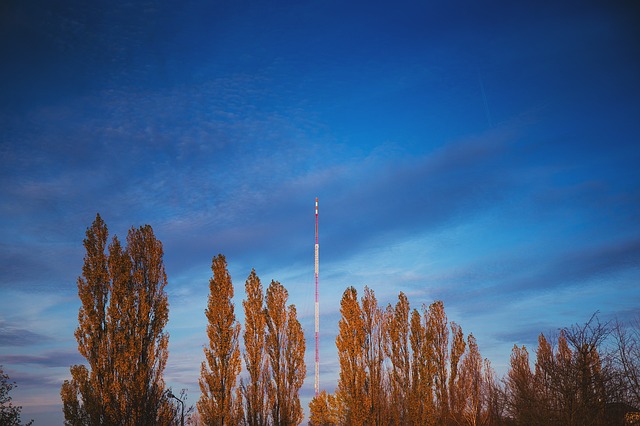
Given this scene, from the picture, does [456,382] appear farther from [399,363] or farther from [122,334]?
[122,334]

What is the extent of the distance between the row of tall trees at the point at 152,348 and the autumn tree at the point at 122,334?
0.05 metres

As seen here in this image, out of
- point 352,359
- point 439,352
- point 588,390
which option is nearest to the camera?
point 588,390

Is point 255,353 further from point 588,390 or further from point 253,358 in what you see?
point 588,390

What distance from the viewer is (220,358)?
30453 mm

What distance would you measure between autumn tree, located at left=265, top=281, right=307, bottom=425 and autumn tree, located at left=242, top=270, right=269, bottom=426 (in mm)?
553

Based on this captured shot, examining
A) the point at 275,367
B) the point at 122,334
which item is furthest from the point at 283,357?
the point at 122,334

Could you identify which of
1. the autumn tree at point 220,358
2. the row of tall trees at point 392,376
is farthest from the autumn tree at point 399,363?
the autumn tree at point 220,358

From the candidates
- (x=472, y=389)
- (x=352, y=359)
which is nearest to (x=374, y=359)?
(x=352, y=359)

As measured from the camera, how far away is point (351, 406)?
3550cm

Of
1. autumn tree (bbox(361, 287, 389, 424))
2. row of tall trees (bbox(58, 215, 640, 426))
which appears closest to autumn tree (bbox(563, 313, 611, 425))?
row of tall trees (bbox(58, 215, 640, 426))

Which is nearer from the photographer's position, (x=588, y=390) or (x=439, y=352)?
(x=588, y=390)

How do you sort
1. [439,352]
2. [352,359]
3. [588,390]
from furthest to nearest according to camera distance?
[439,352] → [352,359] → [588,390]

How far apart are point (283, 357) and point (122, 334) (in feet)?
35.4

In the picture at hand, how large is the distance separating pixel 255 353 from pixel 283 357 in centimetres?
201
